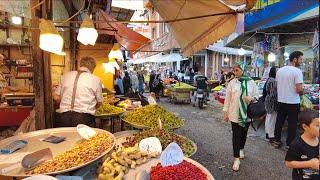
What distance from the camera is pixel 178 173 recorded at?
232 cm

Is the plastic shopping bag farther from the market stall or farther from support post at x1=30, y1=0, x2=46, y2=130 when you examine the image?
the market stall

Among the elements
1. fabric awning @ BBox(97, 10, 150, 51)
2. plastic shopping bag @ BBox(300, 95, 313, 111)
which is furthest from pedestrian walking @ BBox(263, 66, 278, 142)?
fabric awning @ BBox(97, 10, 150, 51)

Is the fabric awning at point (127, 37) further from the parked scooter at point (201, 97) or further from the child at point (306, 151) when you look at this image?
the child at point (306, 151)

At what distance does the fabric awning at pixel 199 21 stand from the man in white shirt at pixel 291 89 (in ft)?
7.57

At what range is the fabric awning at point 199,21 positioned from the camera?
12.1ft

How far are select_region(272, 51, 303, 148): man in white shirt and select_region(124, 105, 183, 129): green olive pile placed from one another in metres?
2.85

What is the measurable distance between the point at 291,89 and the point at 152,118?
3.40m

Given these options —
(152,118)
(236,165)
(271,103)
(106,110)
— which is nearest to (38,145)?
(152,118)

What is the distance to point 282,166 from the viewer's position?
5.57 meters

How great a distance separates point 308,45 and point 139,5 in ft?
22.7

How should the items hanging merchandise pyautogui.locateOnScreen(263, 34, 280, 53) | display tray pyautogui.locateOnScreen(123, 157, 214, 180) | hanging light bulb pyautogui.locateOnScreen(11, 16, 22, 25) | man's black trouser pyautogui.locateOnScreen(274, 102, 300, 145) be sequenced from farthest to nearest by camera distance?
hanging merchandise pyautogui.locateOnScreen(263, 34, 280, 53)
hanging light bulb pyautogui.locateOnScreen(11, 16, 22, 25)
man's black trouser pyautogui.locateOnScreen(274, 102, 300, 145)
display tray pyautogui.locateOnScreen(123, 157, 214, 180)

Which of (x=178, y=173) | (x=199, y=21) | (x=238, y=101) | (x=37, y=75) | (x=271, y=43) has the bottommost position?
(x=178, y=173)

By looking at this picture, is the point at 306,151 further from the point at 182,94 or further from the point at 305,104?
the point at 182,94

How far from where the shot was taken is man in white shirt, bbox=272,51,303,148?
598 centimetres
